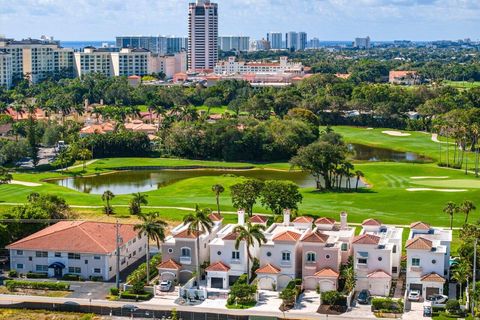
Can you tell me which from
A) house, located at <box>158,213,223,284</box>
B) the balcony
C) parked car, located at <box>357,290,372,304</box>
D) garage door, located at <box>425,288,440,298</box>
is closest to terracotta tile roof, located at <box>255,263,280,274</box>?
house, located at <box>158,213,223,284</box>

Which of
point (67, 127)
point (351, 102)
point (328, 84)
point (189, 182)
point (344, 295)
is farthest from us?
point (328, 84)

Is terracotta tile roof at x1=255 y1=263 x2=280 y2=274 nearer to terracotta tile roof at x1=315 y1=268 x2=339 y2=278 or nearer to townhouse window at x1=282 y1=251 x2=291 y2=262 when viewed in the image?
townhouse window at x1=282 y1=251 x2=291 y2=262

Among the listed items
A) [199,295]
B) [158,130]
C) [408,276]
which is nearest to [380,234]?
[408,276]

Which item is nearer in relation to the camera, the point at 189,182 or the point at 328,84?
the point at 189,182

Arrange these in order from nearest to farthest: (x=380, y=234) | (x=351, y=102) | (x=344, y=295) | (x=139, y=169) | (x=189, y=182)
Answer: (x=344, y=295) < (x=380, y=234) < (x=189, y=182) < (x=139, y=169) < (x=351, y=102)

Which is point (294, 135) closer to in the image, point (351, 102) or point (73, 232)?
point (351, 102)

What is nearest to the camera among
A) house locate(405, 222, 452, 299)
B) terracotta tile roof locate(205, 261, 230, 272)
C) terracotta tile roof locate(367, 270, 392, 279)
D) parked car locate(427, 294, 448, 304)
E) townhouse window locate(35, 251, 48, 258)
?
parked car locate(427, 294, 448, 304)
